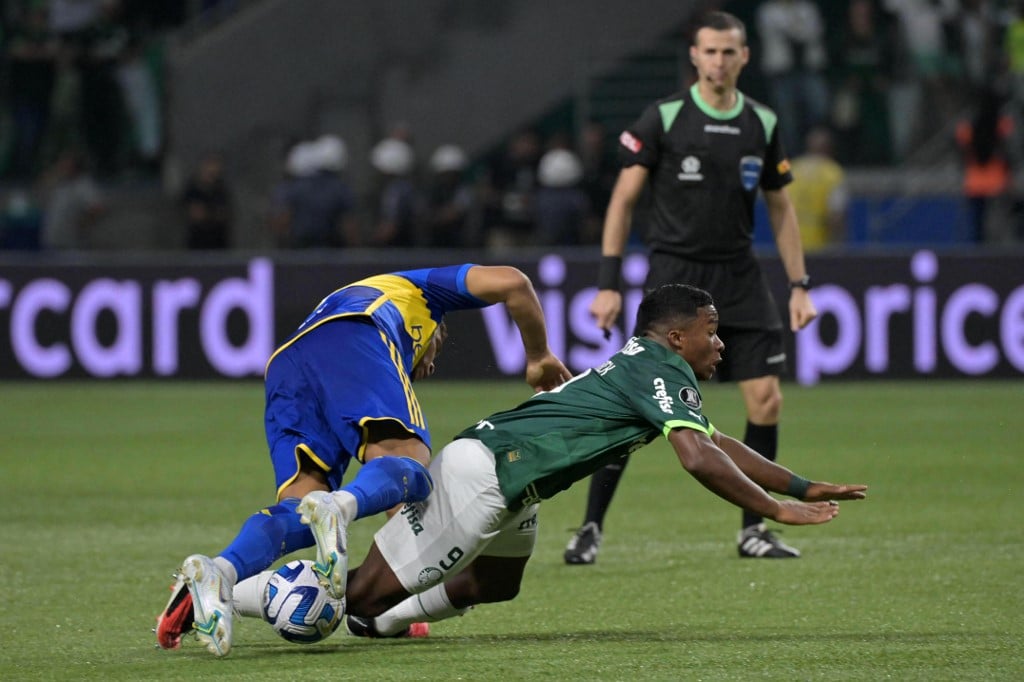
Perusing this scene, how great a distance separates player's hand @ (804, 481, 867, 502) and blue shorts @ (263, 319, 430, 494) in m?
1.27

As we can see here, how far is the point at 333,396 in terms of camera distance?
239 inches

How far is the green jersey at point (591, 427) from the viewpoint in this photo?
5.87 metres

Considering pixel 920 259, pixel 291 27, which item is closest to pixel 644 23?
pixel 291 27

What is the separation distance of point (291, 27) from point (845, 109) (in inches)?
257

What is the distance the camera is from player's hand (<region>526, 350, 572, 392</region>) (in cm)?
664

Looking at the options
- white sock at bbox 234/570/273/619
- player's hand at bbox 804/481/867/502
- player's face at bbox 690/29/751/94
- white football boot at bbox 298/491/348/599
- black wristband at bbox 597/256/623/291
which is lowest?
white sock at bbox 234/570/273/619

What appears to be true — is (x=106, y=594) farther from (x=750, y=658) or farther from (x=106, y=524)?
(x=750, y=658)

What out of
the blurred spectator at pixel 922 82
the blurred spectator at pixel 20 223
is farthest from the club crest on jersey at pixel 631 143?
the blurred spectator at pixel 20 223

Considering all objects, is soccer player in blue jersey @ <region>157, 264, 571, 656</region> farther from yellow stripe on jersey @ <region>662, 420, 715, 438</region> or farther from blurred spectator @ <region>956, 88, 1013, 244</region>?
blurred spectator @ <region>956, 88, 1013, 244</region>

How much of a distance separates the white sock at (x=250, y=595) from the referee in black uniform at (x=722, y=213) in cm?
265

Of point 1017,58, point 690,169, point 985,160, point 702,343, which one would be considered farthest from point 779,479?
point 1017,58

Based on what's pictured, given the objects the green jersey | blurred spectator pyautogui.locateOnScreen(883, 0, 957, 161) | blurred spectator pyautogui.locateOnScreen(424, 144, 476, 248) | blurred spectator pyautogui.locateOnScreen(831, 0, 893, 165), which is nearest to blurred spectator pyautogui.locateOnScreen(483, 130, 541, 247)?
blurred spectator pyautogui.locateOnScreen(424, 144, 476, 248)

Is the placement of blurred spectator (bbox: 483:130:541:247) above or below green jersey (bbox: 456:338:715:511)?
above

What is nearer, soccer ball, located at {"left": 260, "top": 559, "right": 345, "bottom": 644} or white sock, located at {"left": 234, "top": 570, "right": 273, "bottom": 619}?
soccer ball, located at {"left": 260, "top": 559, "right": 345, "bottom": 644}
